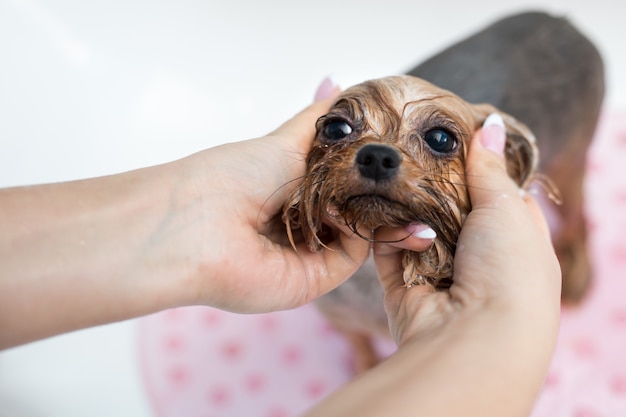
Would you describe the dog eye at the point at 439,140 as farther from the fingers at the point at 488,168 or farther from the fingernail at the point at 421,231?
the fingernail at the point at 421,231

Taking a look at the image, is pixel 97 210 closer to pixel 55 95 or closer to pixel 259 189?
pixel 259 189

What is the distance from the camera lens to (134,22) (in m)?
3.11

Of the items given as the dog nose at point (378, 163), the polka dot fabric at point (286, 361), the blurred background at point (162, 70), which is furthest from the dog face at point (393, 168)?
the blurred background at point (162, 70)

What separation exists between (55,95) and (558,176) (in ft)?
7.21

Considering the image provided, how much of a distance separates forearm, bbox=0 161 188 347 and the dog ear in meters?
0.84

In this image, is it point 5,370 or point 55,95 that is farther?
point 55,95

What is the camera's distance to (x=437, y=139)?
1.36m

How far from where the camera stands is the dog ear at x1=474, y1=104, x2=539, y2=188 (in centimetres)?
159

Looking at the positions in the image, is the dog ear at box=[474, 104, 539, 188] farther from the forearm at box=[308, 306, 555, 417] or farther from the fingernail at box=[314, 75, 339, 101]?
the forearm at box=[308, 306, 555, 417]

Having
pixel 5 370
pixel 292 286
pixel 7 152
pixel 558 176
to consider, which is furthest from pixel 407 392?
pixel 7 152

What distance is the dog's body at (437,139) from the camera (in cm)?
121

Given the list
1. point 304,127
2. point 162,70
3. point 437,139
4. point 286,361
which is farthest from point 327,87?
point 162,70

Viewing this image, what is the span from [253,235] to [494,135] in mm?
592

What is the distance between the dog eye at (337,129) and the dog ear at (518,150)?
14.9 inches
